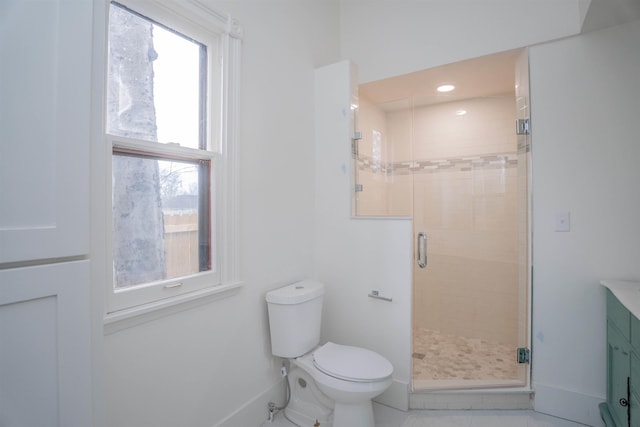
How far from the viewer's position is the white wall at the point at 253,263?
4.48ft

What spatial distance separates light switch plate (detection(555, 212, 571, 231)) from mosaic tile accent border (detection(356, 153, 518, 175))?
77cm

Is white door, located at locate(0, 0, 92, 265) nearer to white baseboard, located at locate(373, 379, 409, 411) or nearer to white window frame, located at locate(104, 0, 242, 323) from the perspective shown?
white window frame, located at locate(104, 0, 242, 323)

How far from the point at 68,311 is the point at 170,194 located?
0.86m

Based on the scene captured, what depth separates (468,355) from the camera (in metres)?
2.67

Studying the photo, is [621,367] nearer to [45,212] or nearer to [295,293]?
[295,293]

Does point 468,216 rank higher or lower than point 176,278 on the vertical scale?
higher

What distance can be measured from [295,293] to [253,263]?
0.30m

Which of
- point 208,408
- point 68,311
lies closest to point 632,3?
point 68,311

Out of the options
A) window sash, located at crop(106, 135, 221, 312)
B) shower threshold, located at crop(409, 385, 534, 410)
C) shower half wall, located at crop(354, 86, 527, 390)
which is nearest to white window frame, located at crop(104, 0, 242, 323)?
window sash, located at crop(106, 135, 221, 312)

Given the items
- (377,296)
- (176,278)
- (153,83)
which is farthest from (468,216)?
(153,83)

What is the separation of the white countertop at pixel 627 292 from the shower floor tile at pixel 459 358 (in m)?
0.82

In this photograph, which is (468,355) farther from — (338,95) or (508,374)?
(338,95)

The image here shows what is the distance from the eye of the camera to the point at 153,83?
57.0 inches

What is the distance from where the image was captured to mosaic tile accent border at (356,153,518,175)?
2422 millimetres
